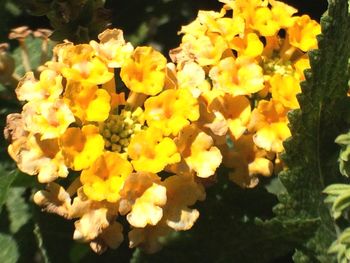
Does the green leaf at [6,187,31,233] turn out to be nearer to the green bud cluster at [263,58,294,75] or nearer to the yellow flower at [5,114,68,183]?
the yellow flower at [5,114,68,183]

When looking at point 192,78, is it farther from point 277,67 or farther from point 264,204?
point 264,204

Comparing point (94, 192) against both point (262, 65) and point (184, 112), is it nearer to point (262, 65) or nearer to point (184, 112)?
point (184, 112)

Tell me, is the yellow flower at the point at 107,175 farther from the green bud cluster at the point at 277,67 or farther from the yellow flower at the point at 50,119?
the green bud cluster at the point at 277,67

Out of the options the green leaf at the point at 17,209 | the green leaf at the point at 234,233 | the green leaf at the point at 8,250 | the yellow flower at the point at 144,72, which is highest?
the yellow flower at the point at 144,72

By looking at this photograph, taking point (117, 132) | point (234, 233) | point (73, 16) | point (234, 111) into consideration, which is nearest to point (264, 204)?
point (234, 233)

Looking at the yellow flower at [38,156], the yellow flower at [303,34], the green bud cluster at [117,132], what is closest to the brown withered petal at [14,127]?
the yellow flower at [38,156]

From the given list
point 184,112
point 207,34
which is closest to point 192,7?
point 207,34
